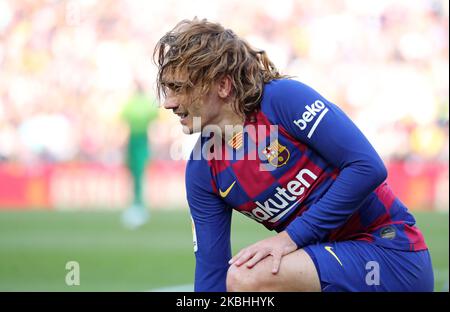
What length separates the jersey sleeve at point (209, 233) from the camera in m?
3.11

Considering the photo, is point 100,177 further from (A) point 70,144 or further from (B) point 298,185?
(B) point 298,185

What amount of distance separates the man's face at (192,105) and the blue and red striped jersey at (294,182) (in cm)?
11

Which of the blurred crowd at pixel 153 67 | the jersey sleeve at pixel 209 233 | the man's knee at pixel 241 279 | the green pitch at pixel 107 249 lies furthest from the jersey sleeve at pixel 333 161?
the blurred crowd at pixel 153 67

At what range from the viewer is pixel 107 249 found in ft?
27.8

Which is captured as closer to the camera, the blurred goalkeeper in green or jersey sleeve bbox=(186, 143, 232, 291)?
jersey sleeve bbox=(186, 143, 232, 291)

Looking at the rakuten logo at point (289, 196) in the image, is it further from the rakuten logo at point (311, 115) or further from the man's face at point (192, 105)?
the man's face at point (192, 105)

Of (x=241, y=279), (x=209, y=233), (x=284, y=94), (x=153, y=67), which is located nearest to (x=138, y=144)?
(x=153, y=67)

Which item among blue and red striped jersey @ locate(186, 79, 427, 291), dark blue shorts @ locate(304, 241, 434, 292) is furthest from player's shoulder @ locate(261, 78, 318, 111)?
dark blue shorts @ locate(304, 241, 434, 292)

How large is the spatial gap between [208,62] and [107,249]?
5.90 metres

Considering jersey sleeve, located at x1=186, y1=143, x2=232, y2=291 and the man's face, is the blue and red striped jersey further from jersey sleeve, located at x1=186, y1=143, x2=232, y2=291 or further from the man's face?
the man's face

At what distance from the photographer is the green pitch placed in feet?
20.9

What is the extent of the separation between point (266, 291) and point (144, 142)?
905 centimetres

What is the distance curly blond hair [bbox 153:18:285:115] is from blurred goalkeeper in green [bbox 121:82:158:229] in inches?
332

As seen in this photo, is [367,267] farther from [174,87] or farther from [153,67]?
[153,67]
